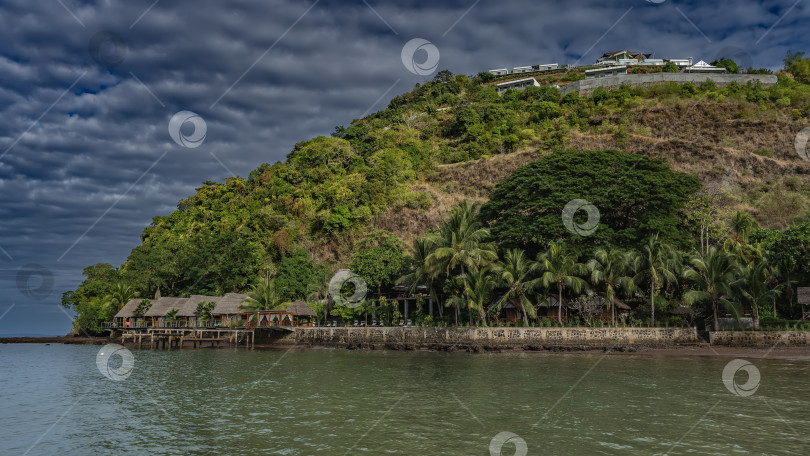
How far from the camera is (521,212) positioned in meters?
48.8

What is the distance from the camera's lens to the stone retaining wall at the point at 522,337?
33125mm

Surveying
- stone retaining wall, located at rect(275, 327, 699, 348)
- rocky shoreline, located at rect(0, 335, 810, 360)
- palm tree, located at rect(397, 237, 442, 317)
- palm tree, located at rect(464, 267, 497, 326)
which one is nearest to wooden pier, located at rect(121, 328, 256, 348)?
rocky shoreline, located at rect(0, 335, 810, 360)

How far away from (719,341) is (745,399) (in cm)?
1745

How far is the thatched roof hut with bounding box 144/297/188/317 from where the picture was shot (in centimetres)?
5494

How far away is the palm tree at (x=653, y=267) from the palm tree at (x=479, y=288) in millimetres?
9478

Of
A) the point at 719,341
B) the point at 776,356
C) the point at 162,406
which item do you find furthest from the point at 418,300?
the point at 162,406

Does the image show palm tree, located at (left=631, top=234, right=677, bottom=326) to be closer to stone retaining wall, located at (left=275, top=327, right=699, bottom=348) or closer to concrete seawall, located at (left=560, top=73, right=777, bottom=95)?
stone retaining wall, located at (left=275, top=327, right=699, bottom=348)

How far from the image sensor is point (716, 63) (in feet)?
285

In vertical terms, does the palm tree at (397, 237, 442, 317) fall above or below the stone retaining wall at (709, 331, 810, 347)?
above

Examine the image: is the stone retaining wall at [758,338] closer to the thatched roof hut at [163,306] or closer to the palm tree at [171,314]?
the palm tree at [171,314]

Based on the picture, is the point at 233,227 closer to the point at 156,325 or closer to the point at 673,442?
the point at 156,325

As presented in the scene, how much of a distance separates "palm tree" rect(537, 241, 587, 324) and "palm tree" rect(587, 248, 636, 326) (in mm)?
875

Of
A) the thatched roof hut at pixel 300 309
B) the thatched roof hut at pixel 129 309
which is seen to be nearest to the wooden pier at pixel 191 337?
the thatched roof hut at pixel 300 309

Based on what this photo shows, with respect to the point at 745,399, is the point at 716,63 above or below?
above
